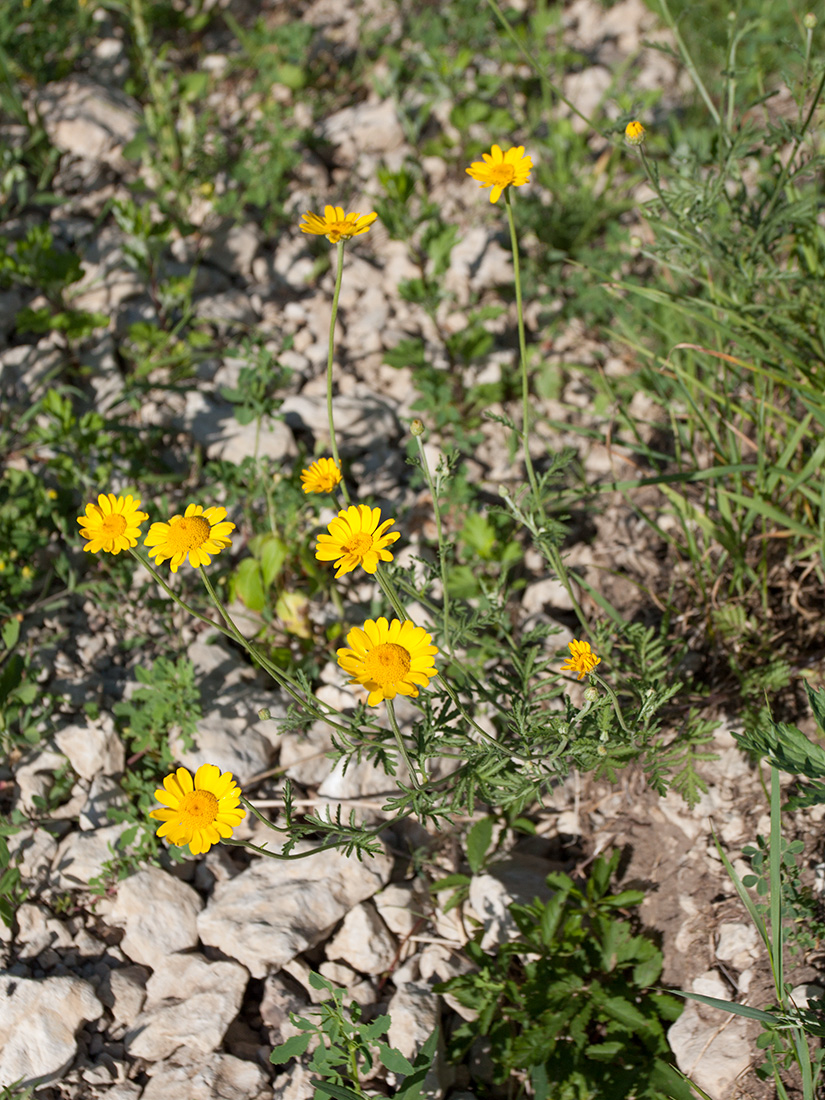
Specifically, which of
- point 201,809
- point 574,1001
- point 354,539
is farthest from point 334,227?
point 574,1001

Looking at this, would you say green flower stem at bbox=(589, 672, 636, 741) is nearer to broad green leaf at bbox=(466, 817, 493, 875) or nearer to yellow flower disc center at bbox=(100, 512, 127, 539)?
broad green leaf at bbox=(466, 817, 493, 875)

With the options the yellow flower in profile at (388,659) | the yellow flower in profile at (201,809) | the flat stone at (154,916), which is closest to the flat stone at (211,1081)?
the flat stone at (154,916)

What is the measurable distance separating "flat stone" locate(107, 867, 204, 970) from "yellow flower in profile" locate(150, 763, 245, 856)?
0.69 m

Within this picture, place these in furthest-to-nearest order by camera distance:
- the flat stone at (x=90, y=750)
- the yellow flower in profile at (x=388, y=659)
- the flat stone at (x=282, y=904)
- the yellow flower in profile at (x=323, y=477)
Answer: the flat stone at (x=90, y=750) → the flat stone at (x=282, y=904) → the yellow flower in profile at (x=323, y=477) → the yellow flower in profile at (x=388, y=659)

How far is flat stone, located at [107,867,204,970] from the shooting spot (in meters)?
2.19

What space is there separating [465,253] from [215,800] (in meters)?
2.68

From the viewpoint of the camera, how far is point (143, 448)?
9.83 ft

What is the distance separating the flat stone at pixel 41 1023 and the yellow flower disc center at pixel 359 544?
134cm

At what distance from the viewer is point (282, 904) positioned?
2197 mm

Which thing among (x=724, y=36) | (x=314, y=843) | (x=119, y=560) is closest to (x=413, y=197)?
(x=724, y=36)

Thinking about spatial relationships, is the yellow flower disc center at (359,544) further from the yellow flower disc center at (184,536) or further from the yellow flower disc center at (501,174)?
the yellow flower disc center at (501,174)

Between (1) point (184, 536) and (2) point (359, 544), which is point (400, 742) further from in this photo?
(1) point (184, 536)

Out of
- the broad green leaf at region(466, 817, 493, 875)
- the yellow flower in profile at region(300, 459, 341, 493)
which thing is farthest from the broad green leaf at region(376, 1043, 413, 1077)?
the yellow flower in profile at region(300, 459, 341, 493)

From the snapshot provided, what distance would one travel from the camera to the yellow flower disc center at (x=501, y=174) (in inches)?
72.3
